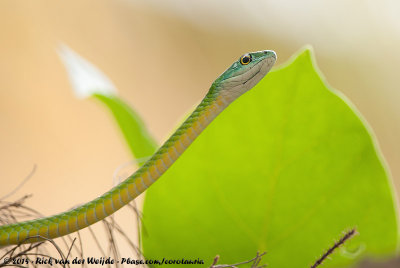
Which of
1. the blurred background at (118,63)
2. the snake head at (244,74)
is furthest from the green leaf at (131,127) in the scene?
the blurred background at (118,63)

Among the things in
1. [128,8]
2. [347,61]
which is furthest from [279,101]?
[347,61]

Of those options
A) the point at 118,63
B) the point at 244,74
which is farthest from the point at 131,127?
the point at 118,63

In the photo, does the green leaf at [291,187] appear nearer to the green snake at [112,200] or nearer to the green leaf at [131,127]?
the green snake at [112,200]

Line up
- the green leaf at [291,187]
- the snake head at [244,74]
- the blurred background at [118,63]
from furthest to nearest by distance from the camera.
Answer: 1. the blurred background at [118,63]
2. the snake head at [244,74]
3. the green leaf at [291,187]

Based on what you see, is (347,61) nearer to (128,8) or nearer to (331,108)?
(128,8)

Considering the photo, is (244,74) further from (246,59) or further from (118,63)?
(118,63)

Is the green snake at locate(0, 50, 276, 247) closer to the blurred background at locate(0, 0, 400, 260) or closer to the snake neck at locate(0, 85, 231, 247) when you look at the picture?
the snake neck at locate(0, 85, 231, 247)
